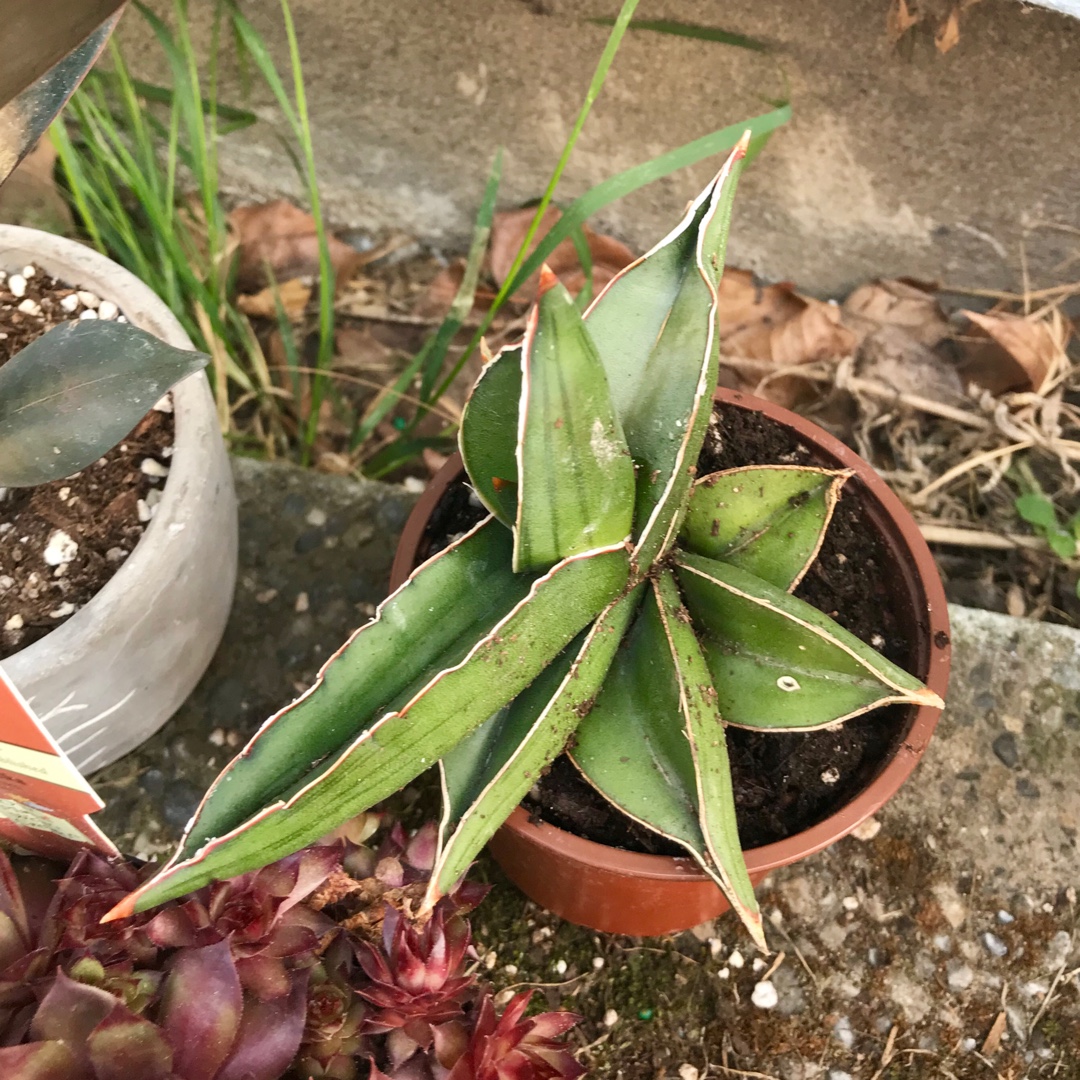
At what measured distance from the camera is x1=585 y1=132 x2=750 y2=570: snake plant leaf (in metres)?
0.64

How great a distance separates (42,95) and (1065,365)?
120 centimetres

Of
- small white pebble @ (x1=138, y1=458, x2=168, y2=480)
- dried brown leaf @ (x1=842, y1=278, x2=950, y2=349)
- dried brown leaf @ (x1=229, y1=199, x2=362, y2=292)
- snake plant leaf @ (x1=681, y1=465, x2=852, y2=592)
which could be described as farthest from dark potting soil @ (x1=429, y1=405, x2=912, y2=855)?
dried brown leaf @ (x1=229, y1=199, x2=362, y2=292)

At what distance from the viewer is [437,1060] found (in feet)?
2.30

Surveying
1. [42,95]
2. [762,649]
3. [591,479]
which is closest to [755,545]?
[762,649]

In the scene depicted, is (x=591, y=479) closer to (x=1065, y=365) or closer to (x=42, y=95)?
(x=42, y=95)

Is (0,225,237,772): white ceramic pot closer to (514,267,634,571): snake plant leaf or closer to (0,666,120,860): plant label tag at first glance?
(0,666,120,860): plant label tag

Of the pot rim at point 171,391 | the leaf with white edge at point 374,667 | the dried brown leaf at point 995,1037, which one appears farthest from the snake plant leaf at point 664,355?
the dried brown leaf at point 995,1037

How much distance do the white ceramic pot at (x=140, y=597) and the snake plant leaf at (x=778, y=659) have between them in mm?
386

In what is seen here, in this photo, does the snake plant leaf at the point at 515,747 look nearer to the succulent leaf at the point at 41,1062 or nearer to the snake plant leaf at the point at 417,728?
the snake plant leaf at the point at 417,728

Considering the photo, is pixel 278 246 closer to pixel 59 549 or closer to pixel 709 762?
pixel 59 549

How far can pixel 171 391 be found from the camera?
2.75 feet

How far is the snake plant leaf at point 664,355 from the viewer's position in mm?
638

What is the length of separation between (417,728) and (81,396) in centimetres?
32

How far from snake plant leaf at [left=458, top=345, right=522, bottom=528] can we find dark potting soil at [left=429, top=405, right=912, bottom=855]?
0.20 m
